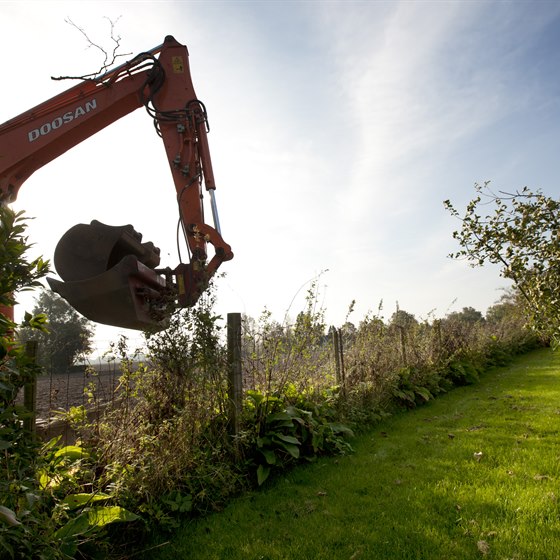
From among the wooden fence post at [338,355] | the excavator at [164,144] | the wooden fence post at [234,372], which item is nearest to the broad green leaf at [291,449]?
the wooden fence post at [234,372]

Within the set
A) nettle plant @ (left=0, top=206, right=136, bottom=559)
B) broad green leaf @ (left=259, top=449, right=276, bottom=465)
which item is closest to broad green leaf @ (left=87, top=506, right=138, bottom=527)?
nettle plant @ (left=0, top=206, right=136, bottom=559)

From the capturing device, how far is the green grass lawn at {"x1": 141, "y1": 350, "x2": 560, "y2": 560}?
2.76 m

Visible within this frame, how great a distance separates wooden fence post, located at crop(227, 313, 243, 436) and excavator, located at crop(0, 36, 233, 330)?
569mm

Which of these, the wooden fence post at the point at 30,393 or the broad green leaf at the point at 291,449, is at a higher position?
the wooden fence post at the point at 30,393

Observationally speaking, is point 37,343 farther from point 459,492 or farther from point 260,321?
point 459,492

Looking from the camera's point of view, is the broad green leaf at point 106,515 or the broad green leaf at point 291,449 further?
the broad green leaf at point 291,449

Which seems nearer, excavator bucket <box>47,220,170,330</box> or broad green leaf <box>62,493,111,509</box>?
broad green leaf <box>62,493,111,509</box>

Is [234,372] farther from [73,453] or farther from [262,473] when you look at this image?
[73,453]

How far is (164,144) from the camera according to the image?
15.8 ft

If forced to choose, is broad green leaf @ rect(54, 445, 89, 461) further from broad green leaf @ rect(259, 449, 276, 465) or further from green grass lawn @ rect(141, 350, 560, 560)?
broad green leaf @ rect(259, 449, 276, 465)

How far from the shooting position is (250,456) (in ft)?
14.0

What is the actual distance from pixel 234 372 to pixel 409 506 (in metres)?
1.95

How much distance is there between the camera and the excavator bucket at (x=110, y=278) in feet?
11.6

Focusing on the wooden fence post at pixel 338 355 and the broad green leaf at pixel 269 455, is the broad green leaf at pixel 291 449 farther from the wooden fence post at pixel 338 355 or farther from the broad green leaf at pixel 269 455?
the wooden fence post at pixel 338 355
